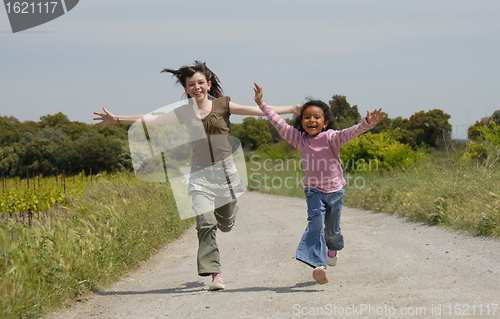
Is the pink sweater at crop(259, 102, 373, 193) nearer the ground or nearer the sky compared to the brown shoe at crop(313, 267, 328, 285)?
nearer the sky

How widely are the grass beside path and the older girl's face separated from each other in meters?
1.91

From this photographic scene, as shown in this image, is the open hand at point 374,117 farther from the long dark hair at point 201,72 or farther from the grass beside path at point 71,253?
the grass beside path at point 71,253

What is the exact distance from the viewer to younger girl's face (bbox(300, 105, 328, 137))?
14.6 feet

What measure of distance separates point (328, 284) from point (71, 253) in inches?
97.5

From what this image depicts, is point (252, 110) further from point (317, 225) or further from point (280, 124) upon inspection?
point (317, 225)

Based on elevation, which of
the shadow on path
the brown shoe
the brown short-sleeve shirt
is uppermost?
the brown short-sleeve shirt

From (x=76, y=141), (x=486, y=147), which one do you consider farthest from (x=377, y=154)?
(x=76, y=141)

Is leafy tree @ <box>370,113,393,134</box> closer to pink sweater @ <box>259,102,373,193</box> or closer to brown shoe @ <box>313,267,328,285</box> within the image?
pink sweater @ <box>259,102,373,193</box>

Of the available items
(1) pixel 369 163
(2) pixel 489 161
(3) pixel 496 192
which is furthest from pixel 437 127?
(3) pixel 496 192

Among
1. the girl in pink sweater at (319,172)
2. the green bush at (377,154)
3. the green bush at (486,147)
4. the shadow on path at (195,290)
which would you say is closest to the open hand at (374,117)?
the girl in pink sweater at (319,172)

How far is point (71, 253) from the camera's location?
4398mm

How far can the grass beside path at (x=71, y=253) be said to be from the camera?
140 inches

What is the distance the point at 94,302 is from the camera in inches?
161

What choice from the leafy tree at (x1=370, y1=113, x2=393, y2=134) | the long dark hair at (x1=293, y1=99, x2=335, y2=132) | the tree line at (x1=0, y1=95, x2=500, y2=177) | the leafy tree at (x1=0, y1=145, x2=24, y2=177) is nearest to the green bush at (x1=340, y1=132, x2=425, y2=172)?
the tree line at (x1=0, y1=95, x2=500, y2=177)
